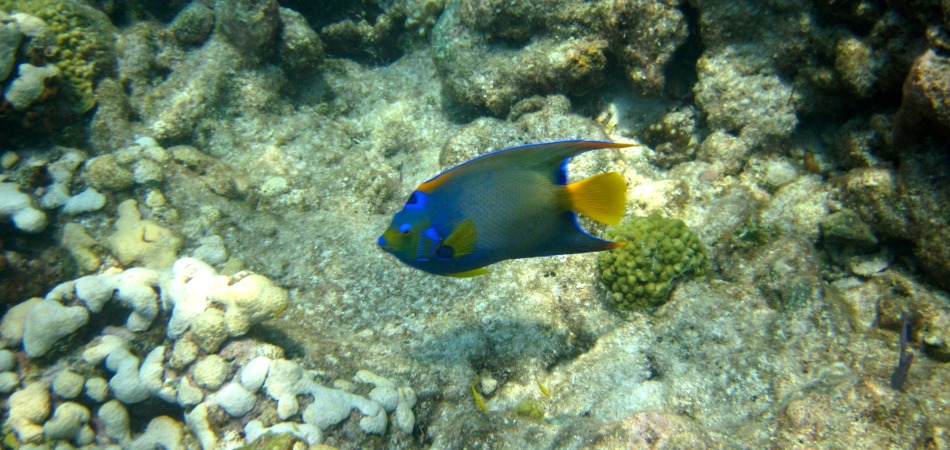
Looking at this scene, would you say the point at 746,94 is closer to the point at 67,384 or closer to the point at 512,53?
the point at 512,53

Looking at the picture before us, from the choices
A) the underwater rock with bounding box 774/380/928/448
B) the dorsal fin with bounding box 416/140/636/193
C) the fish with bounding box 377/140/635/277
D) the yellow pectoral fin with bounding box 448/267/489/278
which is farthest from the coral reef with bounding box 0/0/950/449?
the dorsal fin with bounding box 416/140/636/193

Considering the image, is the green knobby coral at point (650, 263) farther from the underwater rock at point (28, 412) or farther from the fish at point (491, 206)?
the underwater rock at point (28, 412)

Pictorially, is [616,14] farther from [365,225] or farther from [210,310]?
[210,310]

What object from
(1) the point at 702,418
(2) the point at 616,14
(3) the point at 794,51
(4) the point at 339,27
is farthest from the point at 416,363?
(4) the point at 339,27

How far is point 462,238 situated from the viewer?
Result: 6.38 ft

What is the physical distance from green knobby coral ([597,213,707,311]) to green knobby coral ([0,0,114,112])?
18.5 ft

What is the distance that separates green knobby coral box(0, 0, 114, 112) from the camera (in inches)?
182

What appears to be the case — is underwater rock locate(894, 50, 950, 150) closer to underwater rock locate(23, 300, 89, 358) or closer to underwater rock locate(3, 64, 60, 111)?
underwater rock locate(23, 300, 89, 358)

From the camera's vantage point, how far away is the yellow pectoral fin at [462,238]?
1.93 m

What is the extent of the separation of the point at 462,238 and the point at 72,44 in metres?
5.52

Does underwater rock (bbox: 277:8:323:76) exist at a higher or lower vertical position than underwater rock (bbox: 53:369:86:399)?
higher

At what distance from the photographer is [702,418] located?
283cm

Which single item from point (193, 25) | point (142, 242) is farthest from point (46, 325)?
point (193, 25)

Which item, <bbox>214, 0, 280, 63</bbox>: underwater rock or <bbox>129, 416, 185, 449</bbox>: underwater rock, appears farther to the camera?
<bbox>214, 0, 280, 63</bbox>: underwater rock
